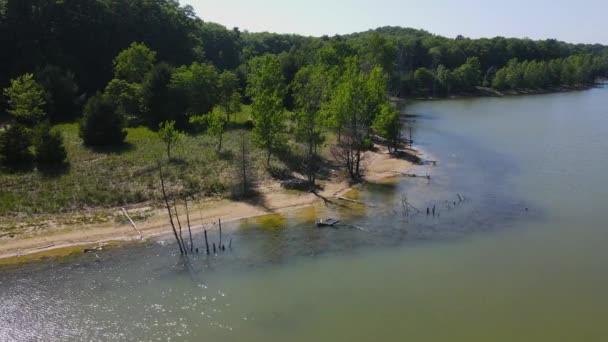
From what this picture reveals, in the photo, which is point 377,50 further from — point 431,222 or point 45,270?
point 45,270

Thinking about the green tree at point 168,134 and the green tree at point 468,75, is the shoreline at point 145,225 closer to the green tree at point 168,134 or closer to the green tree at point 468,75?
the green tree at point 168,134

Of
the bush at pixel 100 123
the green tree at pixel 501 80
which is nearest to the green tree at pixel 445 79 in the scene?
the green tree at pixel 501 80

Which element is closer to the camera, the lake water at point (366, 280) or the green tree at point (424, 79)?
the lake water at point (366, 280)

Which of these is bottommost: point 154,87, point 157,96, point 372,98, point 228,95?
point 372,98

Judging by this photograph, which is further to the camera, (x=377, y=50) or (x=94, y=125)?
(x=377, y=50)

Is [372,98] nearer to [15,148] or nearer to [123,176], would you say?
[123,176]

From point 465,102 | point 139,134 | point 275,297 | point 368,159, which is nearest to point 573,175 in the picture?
point 368,159

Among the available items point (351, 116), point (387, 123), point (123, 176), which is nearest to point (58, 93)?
point (123, 176)
